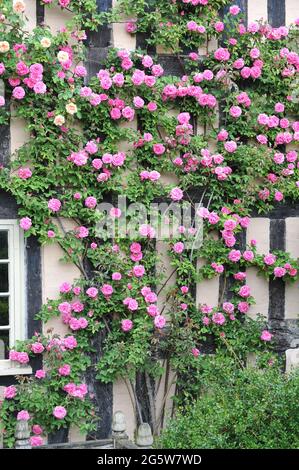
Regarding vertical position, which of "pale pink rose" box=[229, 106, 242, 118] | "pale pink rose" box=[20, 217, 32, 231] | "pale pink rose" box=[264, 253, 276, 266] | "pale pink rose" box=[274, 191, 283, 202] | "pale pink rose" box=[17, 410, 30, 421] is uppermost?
"pale pink rose" box=[229, 106, 242, 118]

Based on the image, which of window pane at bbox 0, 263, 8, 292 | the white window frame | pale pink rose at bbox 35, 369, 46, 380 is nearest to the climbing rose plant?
pale pink rose at bbox 35, 369, 46, 380

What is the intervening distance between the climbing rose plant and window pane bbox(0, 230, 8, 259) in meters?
0.25

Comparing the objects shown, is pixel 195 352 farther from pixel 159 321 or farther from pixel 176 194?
pixel 176 194

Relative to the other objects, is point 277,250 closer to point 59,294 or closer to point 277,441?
point 59,294

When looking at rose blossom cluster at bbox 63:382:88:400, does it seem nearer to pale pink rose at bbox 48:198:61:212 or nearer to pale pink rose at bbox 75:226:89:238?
pale pink rose at bbox 75:226:89:238

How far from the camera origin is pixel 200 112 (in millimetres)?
7035

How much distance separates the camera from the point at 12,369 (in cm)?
645

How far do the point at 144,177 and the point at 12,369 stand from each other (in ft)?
5.87

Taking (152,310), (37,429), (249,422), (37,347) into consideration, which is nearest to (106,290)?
(152,310)

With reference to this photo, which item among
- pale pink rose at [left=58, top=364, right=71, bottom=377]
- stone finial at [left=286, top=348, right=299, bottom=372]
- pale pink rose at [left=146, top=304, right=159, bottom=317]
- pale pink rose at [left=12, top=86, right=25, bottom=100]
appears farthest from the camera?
stone finial at [left=286, top=348, right=299, bottom=372]

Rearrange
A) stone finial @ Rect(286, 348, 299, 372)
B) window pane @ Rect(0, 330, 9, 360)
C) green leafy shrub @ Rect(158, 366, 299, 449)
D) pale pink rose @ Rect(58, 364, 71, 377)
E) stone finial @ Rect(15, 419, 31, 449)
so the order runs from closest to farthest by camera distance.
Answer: green leafy shrub @ Rect(158, 366, 299, 449)
stone finial @ Rect(15, 419, 31, 449)
pale pink rose @ Rect(58, 364, 71, 377)
window pane @ Rect(0, 330, 9, 360)
stone finial @ Rect(286, 348, 299, 372)

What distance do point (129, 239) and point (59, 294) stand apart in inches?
27.5

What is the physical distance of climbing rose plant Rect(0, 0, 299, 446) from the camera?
6.50m

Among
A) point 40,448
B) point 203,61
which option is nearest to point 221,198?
point 203,61
